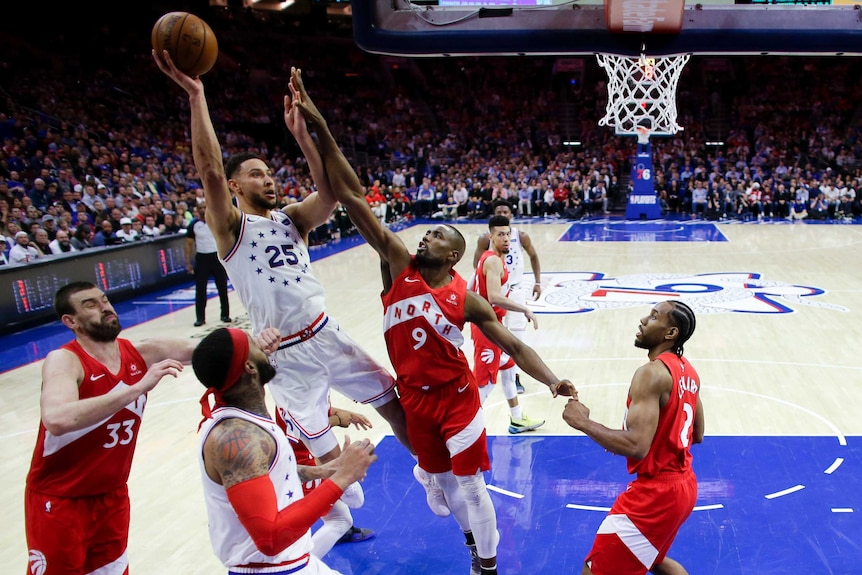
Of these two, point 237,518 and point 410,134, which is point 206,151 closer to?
point 237,518

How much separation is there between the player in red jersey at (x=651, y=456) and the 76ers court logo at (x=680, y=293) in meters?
7.10

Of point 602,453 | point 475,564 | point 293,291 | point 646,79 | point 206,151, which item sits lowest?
point 602,453

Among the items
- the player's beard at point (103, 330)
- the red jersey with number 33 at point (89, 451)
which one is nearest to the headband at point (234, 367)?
the red jersey with number 33 at point (89, 451)

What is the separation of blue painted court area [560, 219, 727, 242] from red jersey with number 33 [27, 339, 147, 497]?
15142mm

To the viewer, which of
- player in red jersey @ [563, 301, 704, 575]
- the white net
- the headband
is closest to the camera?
the headband

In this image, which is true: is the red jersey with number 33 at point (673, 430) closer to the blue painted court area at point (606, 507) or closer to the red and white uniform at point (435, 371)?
the red and white uniform at point (435, 371)

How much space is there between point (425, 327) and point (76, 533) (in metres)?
1.78

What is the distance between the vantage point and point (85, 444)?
10.3 feet

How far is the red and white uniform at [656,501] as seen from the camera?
318 cm

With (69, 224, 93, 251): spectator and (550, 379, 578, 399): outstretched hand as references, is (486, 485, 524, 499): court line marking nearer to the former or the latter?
(550, 379, 578, 399): outstretched hand

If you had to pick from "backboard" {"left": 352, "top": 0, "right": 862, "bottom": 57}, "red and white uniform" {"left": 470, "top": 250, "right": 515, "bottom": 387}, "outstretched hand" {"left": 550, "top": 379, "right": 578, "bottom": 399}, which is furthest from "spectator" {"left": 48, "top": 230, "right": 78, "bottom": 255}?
"outstretched hand" {"left": 550, "top": 379, "right": 578, "bottom": 399}

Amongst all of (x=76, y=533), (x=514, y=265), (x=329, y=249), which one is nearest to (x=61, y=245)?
(x=329, y=249)

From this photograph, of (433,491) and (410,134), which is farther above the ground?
(410,134)

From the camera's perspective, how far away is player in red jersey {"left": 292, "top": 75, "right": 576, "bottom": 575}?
379 cm
